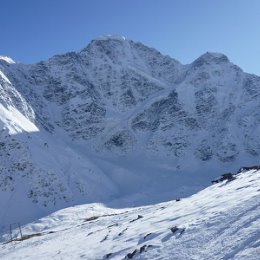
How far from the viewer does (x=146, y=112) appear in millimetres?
150000

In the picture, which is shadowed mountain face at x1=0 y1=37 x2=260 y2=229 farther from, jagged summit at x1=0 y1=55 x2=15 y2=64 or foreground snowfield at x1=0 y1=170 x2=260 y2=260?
foreground snowfield at x1=0 y1=170 x2=260 y2=260

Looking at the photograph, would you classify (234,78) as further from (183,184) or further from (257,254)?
(257,254)

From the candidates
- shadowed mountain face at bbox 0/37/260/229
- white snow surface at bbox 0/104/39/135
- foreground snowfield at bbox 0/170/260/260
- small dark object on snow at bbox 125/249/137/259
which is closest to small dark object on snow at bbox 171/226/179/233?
foreground snowfield at bbox 0/170/260/260

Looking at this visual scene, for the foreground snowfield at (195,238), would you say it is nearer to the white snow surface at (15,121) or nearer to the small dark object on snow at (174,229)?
the small dark object on snow at (174,229)

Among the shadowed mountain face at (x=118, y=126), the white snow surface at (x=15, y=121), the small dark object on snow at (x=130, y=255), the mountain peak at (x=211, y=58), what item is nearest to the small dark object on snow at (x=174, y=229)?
the small dark object on snow at (x=130, y=255)

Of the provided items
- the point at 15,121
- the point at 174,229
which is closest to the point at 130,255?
the point at 174,229

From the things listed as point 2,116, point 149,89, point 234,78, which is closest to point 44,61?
point 149,89

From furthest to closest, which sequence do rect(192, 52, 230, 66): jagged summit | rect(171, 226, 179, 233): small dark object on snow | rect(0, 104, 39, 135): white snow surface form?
rect(192, 52, 230, 66): jagged summit
rect(0, 104, 39, 135): white snow surface
rect(171, 226, 179, 233): small dark object on snow

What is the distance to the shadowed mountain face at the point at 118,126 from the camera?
A: 106 m

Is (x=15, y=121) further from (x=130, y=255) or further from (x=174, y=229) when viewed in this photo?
(x=130, y=255)

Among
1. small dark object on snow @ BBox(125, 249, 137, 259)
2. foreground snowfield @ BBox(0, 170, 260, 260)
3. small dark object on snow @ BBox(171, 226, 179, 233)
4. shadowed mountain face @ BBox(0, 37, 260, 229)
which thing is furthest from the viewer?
shadowed mountain face @ BBox(0, 37, 260, 229)

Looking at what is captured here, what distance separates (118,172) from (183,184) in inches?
714

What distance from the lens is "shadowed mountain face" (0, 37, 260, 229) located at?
105625mm

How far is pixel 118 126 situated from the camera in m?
145
